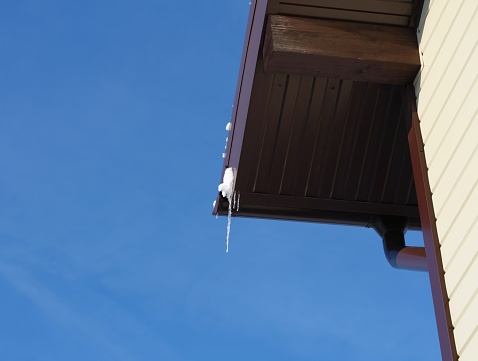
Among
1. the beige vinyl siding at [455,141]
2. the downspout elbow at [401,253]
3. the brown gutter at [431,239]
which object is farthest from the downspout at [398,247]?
the beige vinyl siding at [455,141]

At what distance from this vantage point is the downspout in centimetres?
436

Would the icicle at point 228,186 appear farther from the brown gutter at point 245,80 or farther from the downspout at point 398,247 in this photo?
the downspout at point 398,247

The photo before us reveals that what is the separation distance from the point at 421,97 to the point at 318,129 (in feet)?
2.25

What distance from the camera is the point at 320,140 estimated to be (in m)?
4.38

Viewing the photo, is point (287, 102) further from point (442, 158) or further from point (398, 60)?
point (442, 158)

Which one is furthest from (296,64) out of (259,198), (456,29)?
(259,198)

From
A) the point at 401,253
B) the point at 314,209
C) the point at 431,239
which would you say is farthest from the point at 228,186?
the point at 431,239

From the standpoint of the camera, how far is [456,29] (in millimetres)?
3469

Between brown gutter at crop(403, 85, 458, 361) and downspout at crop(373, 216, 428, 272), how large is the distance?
30.0 inches

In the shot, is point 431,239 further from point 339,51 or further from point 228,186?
point 228,186

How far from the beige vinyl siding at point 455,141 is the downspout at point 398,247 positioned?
0.90 meters

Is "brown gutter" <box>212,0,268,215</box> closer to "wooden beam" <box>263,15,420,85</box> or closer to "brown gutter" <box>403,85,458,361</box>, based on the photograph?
"wooden beam" <box>263,15,420,85</box>

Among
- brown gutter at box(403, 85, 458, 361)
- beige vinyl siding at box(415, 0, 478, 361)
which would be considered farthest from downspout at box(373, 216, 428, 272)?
beige vinyl siding at box(415, 0, 478, 361)

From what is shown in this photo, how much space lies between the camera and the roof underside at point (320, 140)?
398 cm
